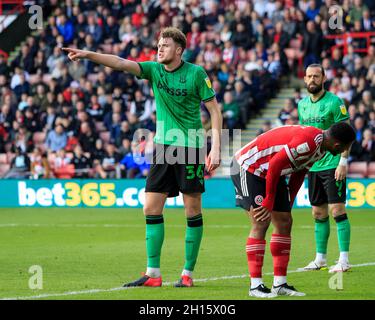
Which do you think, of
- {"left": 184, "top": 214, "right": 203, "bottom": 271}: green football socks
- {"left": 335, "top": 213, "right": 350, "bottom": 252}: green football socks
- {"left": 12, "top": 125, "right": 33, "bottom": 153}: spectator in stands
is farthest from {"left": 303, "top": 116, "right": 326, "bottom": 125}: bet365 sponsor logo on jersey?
{"left": 12, "top": 125, "right": 33, "bottom": 153}: spectator in stands

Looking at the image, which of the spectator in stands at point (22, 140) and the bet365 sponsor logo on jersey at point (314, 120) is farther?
the spectator in stands at point (22, 140)

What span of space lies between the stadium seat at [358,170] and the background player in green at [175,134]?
12.5 meters

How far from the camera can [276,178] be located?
28.3 feet

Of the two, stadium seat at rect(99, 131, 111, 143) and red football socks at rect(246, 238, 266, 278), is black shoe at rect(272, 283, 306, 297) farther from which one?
stadium seat at rect(99, 131, 111, 143)

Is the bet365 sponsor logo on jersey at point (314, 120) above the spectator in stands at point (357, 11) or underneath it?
underneath

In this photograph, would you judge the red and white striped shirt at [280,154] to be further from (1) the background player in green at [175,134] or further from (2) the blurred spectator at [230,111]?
(2) the blurred spectator at [230,111]

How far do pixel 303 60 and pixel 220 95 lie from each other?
2300 mm

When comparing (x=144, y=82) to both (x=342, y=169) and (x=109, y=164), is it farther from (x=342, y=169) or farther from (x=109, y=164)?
(x=342, y=169)

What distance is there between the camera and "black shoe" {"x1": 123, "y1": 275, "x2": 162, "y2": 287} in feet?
31.5

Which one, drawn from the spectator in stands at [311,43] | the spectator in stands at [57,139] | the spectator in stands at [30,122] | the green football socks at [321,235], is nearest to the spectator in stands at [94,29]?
the spectator in stands at [30,122]

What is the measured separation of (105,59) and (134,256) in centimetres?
404

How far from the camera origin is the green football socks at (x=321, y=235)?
11641 mm

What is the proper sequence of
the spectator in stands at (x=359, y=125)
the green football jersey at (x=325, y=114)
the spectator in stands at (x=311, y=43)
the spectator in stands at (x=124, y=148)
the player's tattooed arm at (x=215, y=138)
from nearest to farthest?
the player's tattooed arm at (x=215, y=138) < the green football jersey at (x=325, y=114) < the spectator in stands at (x=359, y=125) < the spectator in stands at (x=124, y=148) < the spectator in stands at (x=311, y=43)
